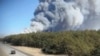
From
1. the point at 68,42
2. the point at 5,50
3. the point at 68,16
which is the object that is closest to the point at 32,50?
the point at 5,50

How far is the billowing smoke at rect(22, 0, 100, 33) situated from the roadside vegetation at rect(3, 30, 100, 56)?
0.20 meters

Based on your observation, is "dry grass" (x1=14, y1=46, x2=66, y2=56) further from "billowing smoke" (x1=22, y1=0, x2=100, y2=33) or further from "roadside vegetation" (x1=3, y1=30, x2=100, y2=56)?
"billowing smoke" (x1=22, y1=0, x2=100, y2=33)

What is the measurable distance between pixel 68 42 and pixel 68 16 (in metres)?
0.72

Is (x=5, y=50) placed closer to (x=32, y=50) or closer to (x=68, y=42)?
(x=32, y=50)

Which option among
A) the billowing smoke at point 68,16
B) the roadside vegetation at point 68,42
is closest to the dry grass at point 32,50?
the roadside vegetation at point 68,42

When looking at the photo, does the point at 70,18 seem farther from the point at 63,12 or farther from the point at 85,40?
the point at 85,40

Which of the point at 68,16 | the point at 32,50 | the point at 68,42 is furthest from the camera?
the point at 32,50

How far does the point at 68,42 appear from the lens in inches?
280

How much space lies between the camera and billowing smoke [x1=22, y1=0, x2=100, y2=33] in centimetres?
657

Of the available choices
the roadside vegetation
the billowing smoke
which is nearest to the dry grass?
the roadside vegetation

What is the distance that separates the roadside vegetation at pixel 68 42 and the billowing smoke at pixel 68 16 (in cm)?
20

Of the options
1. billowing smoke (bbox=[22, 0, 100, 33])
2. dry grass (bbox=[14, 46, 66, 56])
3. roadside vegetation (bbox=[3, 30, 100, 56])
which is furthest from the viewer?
dry grass (bbox=[14, 46, 66, 56])

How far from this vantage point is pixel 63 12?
6.81 meters

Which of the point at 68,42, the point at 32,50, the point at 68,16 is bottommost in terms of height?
the point at 32,50
